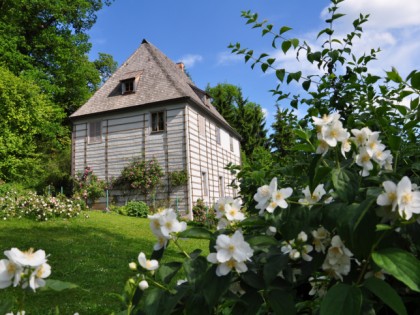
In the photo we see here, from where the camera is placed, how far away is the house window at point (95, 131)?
18.9 m

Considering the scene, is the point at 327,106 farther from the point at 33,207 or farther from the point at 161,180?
the point at 161,180

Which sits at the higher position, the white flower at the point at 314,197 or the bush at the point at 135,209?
the bush at the point at 135,209

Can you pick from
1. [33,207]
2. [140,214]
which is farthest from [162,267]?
[140,214]

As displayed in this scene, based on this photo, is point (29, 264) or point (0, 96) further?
point (0, 96)

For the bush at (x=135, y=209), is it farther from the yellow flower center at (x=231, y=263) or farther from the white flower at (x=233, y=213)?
the yellow flower center at (x=231, y=263)

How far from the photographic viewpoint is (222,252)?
0.97m

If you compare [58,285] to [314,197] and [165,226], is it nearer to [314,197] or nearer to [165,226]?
[165,226]

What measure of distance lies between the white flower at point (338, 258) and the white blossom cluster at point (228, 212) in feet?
1.06

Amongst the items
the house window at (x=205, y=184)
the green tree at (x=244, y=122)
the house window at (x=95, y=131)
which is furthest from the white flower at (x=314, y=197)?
the green tree at (x=244, y=122)

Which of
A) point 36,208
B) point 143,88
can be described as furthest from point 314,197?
point 143,88

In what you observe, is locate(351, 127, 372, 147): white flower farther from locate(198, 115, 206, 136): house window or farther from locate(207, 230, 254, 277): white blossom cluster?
locate(198, 115, 206, 136): house window

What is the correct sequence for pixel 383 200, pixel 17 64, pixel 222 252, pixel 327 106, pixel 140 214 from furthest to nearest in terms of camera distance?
pixel 17 64
pixel 140 214
pixel 327 106
pixel 222 252
pixel 383 200

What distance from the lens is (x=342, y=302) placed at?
785mm

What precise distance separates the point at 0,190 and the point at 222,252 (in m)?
21.7
